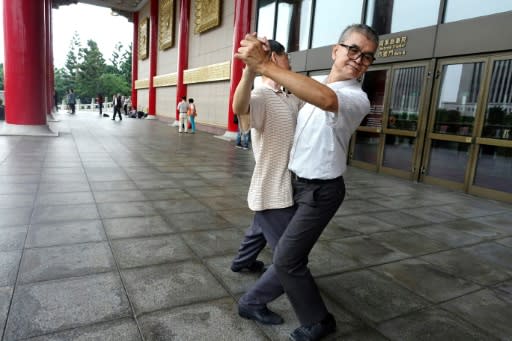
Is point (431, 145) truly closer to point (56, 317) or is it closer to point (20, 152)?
point (56, 317)

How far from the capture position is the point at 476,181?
650cm

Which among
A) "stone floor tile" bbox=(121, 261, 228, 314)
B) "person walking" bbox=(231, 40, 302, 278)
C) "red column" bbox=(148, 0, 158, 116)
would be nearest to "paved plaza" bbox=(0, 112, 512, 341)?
"stone floor tile" bbox=(121, 261, 228, 314)

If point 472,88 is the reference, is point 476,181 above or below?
below

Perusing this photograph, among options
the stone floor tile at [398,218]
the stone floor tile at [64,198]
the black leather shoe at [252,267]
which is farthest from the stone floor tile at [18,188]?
the stone floor tile at [398,218]

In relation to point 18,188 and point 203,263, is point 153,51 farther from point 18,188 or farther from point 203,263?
point 203,263

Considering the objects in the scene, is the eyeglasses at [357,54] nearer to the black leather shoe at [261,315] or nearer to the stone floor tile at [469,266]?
the black leather shoe at [261,315]

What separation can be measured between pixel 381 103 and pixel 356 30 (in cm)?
713

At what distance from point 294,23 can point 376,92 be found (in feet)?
14.2

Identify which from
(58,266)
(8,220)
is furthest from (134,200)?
(58,266)

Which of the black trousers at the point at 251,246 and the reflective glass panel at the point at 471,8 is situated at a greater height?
the reflective glass panel at the point at 471,8

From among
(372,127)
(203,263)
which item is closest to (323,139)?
(203,263)

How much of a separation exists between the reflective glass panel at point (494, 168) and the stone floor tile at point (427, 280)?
3.86 meters

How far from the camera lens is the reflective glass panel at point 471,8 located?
20.1 feet

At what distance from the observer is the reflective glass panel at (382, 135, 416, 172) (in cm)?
770
